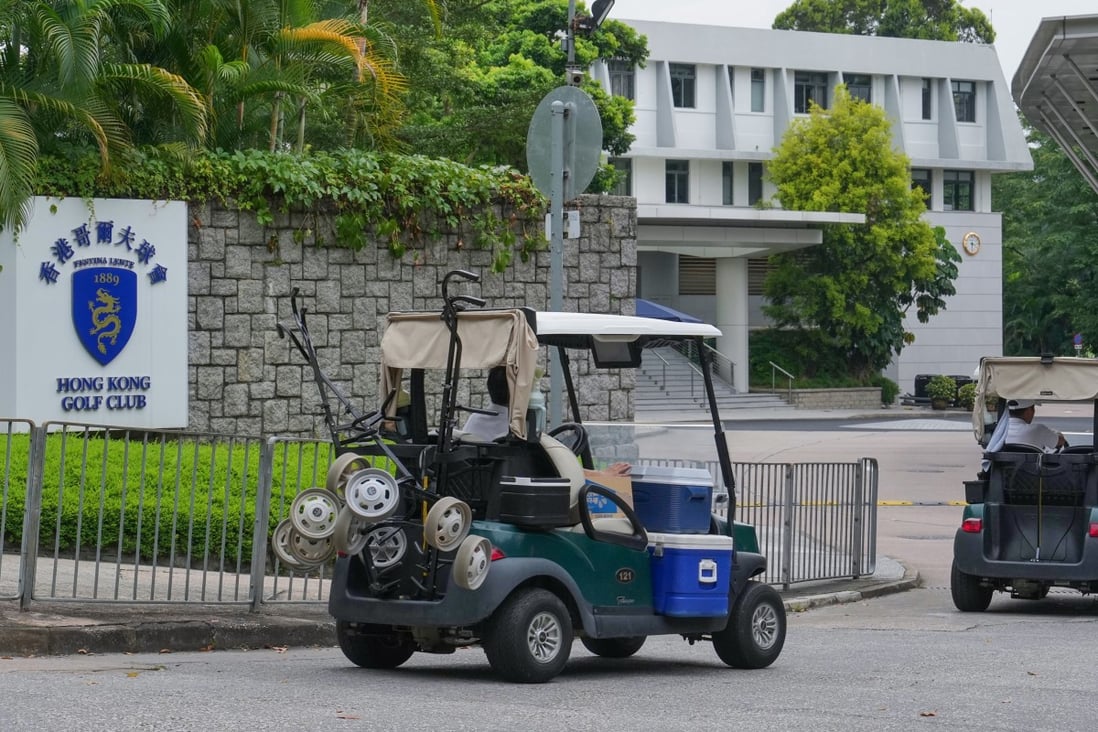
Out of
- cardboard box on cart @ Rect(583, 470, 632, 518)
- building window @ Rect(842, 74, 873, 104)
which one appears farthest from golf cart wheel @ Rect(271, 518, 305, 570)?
building window @ Rect(842, 74, 873, 104)

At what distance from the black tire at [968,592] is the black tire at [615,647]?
14.4 feet

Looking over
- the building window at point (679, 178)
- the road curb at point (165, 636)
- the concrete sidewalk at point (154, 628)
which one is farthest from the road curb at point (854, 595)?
the building window at point (679, 178)

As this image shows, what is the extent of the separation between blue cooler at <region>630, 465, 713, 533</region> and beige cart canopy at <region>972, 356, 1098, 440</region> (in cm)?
518

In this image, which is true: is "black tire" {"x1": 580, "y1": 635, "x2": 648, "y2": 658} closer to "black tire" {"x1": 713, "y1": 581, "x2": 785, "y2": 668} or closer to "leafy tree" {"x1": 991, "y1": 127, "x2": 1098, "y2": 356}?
"black tire" {"x1": 713, "y1": 581, "x2": 785, "y2": 668}

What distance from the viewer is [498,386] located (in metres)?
9.16

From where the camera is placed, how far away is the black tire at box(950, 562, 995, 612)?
13.8 meters

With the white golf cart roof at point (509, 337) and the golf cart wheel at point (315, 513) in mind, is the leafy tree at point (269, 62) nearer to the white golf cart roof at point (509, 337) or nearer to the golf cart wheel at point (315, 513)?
the white golf cart roof at point (509, 337)

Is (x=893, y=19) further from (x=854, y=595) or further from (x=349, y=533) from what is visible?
(x=349, y=533)

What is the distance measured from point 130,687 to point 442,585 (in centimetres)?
168

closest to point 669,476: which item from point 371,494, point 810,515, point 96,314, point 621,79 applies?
point 371,494

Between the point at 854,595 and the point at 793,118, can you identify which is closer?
the point at 854,595

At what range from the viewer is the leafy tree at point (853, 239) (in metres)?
55.3

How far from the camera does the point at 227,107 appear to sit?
19.6m

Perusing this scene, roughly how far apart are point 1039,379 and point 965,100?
5370cm
